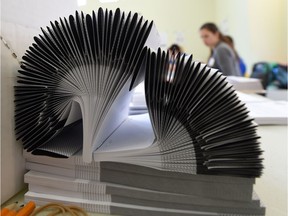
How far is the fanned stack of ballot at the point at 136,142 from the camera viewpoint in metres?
0.29

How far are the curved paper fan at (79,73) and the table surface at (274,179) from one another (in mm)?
110

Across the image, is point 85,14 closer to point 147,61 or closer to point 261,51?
point 147,61

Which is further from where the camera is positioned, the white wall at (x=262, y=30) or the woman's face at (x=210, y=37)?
the woman's face at (x=210, y=37)

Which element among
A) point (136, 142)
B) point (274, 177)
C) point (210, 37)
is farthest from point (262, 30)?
point (136, 142)

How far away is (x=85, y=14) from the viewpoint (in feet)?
1.00

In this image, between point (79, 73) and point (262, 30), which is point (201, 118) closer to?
point (79, 73)

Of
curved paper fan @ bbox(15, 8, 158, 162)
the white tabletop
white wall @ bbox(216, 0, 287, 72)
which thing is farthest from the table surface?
white wall @ bbox(216, 0, 287, 72)

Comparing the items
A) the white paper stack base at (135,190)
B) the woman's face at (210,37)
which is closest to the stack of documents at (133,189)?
the white paper stack base at (135,190)

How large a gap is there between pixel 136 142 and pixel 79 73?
12cm

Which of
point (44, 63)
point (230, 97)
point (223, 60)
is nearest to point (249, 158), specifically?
point (230, 97)

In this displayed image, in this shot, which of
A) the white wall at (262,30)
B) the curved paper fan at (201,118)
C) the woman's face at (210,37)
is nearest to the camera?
the curved paper fan at (201,118)

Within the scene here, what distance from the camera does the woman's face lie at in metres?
3.10

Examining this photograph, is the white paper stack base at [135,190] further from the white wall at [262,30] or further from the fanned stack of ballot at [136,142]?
the white wall at [262,30]

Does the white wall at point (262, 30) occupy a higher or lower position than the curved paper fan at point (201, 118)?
higher
